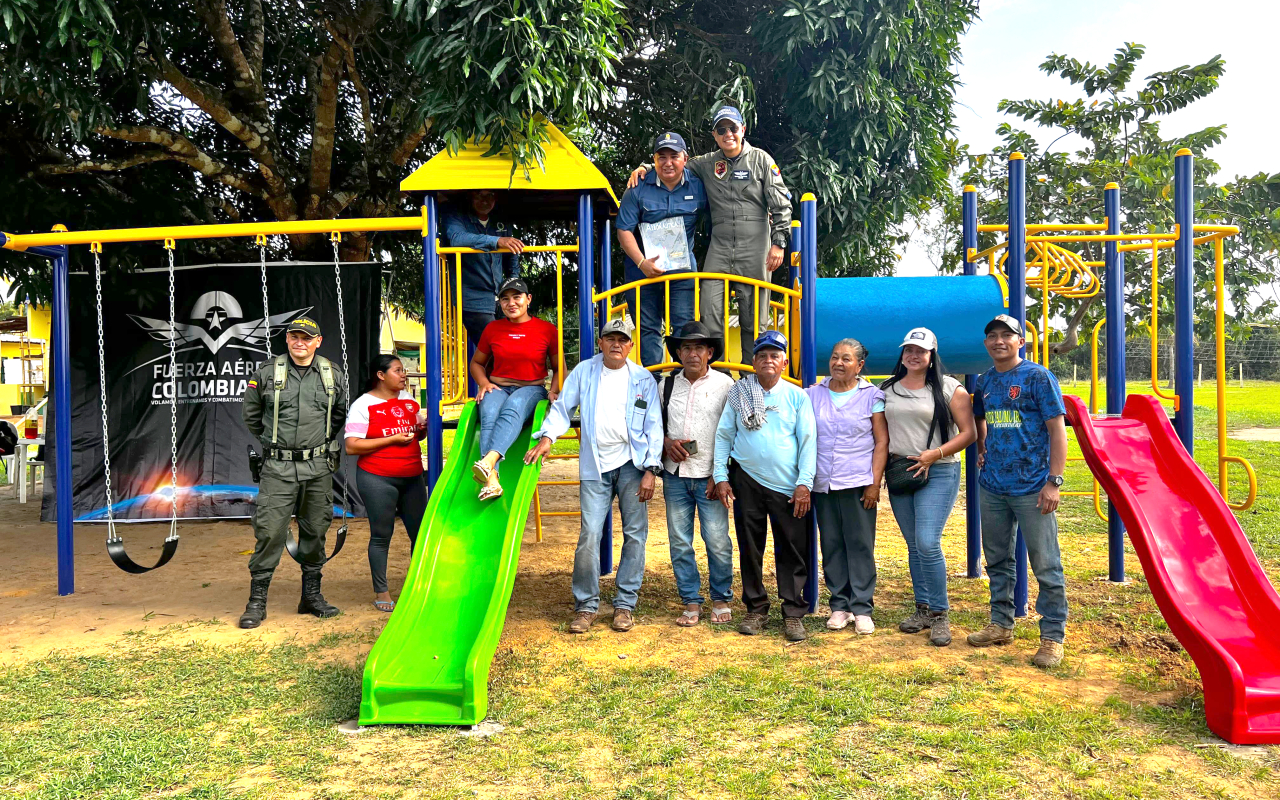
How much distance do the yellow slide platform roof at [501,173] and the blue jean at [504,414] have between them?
1.46 meters

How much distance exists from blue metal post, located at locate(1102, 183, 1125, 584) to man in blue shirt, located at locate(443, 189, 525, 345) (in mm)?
4347

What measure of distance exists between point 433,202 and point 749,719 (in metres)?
4.09

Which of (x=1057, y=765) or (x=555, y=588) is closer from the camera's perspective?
(x=1057, y=765)

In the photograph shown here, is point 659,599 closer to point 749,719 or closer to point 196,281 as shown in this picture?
point 749,719

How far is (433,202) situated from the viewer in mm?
6434

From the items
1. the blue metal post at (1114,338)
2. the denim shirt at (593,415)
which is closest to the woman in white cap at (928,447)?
the denim shirt at (593,415)

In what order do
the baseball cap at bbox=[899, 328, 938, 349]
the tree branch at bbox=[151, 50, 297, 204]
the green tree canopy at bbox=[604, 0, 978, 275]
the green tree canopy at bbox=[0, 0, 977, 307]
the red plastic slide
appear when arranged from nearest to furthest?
the red plastic slide → the baseball cap at bbox=[899, 328, 938, 349] → the tree branch at bbox=[151, 50, 297, 204] → the green tree canopy at bbox=[0, 0, 977, 307] → the green tree canopy at bbox=[604, 0, 978, 275]

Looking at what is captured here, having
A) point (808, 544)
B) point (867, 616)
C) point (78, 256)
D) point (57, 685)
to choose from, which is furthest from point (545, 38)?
point (78, 256)

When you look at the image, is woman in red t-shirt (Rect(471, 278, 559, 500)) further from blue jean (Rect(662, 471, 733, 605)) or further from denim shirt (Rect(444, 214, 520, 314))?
blue jean (Rect(662, 471, 733, 605))

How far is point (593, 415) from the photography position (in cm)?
577

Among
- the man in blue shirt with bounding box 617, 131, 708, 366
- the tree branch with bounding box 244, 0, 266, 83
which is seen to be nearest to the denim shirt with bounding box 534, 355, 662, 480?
the man in blue shirt with bounding box 617, 131, 708, 366

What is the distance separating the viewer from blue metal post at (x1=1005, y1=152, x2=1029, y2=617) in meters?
6.00

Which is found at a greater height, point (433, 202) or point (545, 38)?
point (545, 38)

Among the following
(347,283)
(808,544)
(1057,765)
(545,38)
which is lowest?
(1057,765)
